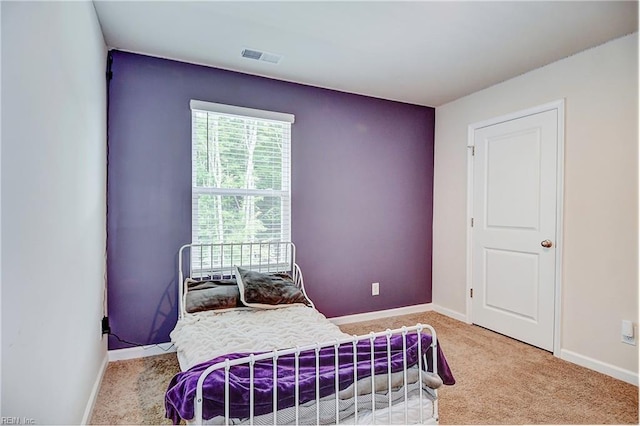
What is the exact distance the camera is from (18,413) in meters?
1.08

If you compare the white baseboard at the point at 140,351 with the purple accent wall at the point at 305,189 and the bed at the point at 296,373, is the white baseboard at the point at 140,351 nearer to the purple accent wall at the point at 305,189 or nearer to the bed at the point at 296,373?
the purple accent wall at the point at 305,189

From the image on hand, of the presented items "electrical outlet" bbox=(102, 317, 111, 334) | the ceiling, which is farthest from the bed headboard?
the ceiling

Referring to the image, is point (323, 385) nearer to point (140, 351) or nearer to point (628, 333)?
point (140, 351)

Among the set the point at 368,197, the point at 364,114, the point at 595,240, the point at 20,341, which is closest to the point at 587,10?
the point at 595,240

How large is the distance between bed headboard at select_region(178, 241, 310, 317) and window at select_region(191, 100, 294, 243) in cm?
7

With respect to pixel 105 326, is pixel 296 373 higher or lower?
higher

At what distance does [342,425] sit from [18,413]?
1105 mm

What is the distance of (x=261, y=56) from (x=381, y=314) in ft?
9.15

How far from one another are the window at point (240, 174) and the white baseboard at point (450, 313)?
201 centimetres

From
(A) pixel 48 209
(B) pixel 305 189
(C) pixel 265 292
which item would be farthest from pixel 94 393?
(B) pixel 305 189

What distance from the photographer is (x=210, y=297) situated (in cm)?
263

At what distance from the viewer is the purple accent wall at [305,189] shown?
2826 mm

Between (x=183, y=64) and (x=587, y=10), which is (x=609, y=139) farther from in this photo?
(x=183, y=64)

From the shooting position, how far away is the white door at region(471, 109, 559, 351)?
3.03 meters
